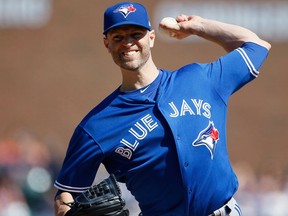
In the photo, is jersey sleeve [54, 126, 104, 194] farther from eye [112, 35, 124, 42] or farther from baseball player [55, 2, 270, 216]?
eye [112, 35, 124, 42]

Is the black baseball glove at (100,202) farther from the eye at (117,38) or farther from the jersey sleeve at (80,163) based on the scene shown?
the eye at (117,38)

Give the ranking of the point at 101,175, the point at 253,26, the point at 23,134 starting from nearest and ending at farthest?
the point at 101,175 < the point at 23,134 < the point at 253,26

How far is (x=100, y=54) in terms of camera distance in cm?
1577

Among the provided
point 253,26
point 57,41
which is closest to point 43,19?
point 57,41

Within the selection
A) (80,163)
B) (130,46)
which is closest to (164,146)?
(80,163)

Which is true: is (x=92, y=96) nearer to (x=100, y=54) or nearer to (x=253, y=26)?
(x=100, y=54)

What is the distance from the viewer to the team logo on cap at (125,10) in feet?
15.6

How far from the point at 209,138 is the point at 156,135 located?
305mm

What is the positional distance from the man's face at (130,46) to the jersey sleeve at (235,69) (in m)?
0.44

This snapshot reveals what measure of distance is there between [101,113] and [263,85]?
36.3 feet

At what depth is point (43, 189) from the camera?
32.2 feet

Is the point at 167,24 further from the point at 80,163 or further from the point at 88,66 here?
the point at 88,66

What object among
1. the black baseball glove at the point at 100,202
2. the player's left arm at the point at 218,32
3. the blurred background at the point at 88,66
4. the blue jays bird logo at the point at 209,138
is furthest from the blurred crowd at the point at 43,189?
the blurred background at the point at 88,66

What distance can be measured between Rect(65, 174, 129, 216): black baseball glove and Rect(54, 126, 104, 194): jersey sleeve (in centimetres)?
27
